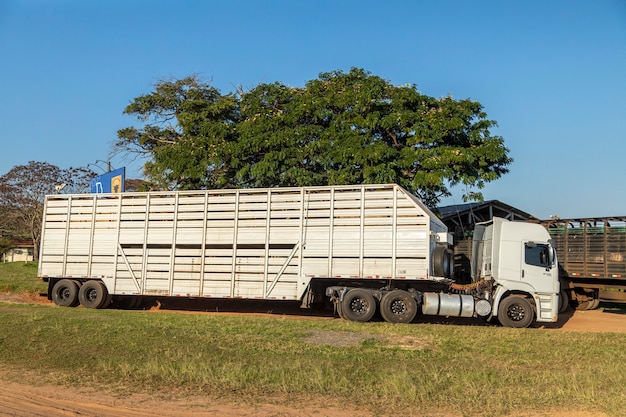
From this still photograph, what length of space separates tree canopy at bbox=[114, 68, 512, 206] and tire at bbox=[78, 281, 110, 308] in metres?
5.91

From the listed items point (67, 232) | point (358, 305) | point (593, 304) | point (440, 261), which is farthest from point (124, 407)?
point (593, 304)

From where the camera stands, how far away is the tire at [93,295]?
17.5 metres

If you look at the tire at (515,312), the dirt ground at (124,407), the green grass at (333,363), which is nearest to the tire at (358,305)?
the green grass at (333,363)

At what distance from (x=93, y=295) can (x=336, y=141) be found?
10.1 metres

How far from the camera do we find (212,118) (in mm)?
22891

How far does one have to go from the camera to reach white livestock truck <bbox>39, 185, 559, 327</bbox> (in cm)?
1487

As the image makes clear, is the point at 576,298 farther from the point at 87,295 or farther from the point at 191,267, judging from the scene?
the point at 87,295

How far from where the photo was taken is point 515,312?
49.0ft

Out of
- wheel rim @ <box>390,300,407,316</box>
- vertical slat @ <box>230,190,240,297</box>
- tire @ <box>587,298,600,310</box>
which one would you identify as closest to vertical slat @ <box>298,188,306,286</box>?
vertical slat @ <box>230,190,240,297</box>

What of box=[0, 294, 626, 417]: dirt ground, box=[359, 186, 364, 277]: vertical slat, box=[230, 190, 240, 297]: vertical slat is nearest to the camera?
box=[0, 294, 626, 417]: dirt ground

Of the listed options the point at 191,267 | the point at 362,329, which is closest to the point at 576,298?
the point at 362,329

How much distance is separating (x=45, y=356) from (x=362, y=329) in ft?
22.5

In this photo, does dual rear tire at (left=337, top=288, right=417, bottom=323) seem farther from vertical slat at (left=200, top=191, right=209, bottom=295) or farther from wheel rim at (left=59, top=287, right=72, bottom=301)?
wheel rim at (left=59, top=287, right=72, bottom=301)

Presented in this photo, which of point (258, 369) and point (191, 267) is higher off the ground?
point (191, 267)
